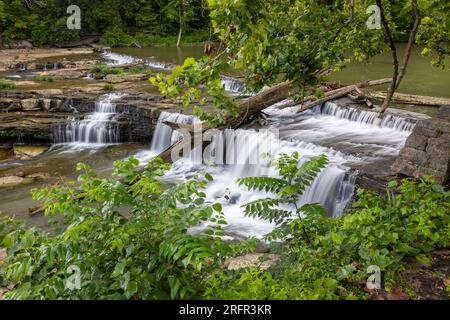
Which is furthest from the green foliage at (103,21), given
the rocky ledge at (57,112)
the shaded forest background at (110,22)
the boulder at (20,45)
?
the rocky ledge at (57,112)

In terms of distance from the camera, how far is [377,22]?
5.22 metres

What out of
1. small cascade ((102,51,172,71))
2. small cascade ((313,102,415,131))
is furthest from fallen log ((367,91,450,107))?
small cascade ((102,51,172,71))

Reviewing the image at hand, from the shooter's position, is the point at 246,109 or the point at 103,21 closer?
the point at 246,109

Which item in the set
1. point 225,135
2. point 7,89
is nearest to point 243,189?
point 225,135

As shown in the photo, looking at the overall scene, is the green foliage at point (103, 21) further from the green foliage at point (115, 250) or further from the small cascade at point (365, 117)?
the green foliage at point (115, 250)

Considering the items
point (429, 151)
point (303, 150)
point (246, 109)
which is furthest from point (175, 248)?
point (246, 109)

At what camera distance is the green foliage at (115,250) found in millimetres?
2678

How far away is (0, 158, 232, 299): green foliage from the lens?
2.68 m

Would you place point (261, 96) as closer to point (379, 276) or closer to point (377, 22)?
point (377, 22)

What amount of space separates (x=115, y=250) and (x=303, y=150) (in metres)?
7.61

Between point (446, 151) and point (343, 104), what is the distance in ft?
25.1

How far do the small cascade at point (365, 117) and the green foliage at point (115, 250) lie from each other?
9.57 m

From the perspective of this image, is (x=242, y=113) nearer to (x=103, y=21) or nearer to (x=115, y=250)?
(x=115, y=250)

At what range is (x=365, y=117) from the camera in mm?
11961
